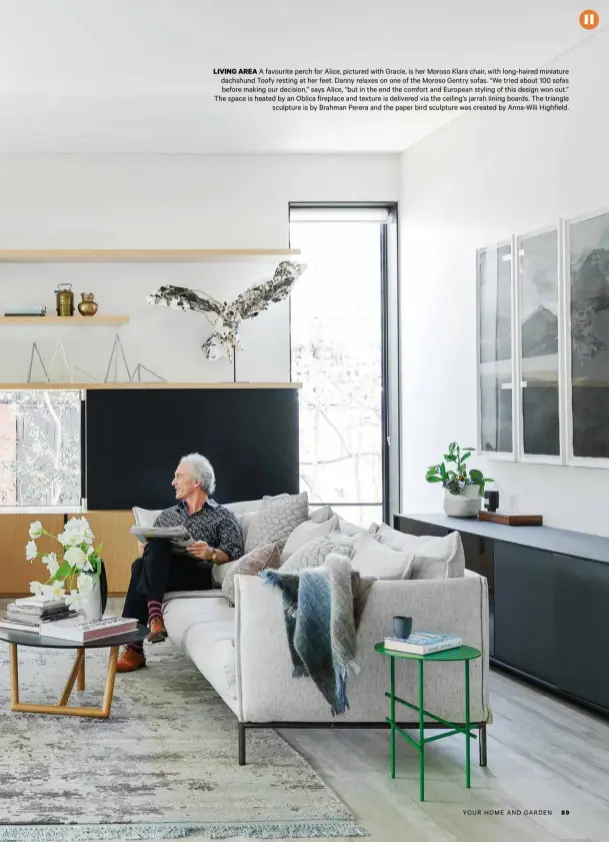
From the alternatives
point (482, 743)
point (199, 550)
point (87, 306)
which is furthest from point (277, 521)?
point (87, 306)

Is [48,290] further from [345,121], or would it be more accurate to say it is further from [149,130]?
[345,121]

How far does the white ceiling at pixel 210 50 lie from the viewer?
4.85m

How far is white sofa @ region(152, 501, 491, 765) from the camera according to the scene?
3.57 metres

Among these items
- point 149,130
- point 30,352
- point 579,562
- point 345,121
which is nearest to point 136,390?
point 30,352

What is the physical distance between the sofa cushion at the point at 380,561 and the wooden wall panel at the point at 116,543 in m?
3.14

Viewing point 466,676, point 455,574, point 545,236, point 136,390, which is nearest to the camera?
point 466,676

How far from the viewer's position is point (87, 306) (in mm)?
7172

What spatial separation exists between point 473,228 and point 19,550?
11.6 ft

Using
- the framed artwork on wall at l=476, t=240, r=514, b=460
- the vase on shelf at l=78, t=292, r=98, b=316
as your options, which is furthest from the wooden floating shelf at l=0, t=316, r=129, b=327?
the framed artwork on wall at l=476, t=240, r=514, b=460

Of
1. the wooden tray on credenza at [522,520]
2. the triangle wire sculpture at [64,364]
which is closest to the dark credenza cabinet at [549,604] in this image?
the wooden tray on credenza at [522,520]

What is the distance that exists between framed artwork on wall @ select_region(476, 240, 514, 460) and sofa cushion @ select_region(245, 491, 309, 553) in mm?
1175

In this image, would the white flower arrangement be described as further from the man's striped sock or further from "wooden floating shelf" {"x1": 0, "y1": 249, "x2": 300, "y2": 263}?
"wooden floating shelf" {"x1": 0, "y1": 249, "x2": 300, "y2": 263}

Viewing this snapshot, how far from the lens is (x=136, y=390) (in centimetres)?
705

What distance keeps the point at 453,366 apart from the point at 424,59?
196 centimetres
